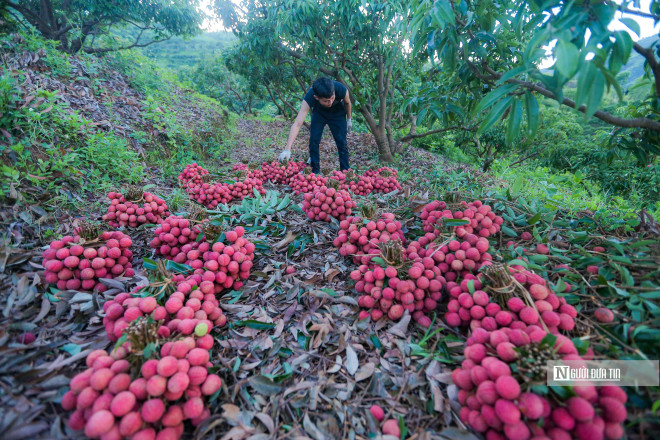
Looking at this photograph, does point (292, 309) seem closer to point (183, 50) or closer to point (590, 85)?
point (590, 85)

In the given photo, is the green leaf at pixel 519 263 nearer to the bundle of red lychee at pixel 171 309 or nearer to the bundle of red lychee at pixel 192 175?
the bundle of red lychee at pixel 171 309

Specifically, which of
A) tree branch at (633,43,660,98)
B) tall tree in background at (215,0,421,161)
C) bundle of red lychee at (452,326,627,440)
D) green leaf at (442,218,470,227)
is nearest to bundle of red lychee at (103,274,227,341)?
bundle of red lychee at (452,326,627,440)

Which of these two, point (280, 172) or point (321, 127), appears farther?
point (321, 127)

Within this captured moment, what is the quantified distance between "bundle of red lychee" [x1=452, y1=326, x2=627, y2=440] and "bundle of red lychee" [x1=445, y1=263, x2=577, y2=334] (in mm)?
133

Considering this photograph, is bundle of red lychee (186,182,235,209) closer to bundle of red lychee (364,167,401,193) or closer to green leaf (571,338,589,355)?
bundle of red lychee (364,167,401,193)

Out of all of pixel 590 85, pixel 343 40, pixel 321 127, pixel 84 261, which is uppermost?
pixel 343 40

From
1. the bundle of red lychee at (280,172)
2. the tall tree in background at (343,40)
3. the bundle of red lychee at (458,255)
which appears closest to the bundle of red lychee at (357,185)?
the bundle of red lychee at (280,172)

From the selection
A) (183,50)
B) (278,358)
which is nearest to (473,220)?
(278,358)

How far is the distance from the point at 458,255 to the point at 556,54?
42.0 inches

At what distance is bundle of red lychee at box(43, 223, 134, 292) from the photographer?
167 centimetres

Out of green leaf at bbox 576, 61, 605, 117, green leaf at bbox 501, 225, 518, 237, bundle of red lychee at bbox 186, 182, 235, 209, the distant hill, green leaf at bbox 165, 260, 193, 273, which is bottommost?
green leaf at bbox 165, 260, 193, 273

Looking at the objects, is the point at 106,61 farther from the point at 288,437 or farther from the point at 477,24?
the point at 288,437

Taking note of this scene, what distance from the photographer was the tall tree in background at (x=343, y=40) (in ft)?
12.4

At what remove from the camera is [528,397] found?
0.97 metres
